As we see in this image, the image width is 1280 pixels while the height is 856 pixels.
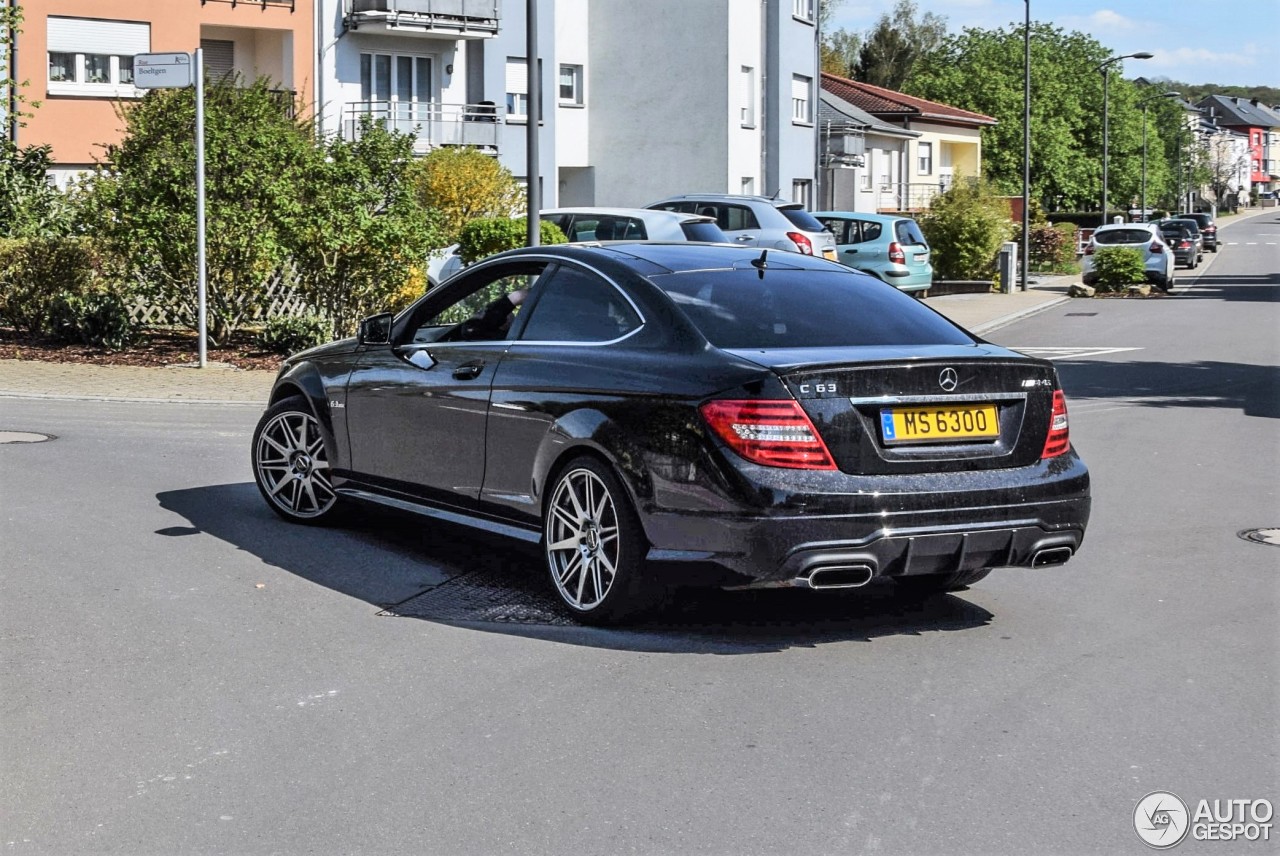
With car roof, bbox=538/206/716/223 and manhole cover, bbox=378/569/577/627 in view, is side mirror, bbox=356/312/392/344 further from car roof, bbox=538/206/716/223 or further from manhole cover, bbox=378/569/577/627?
car roof, bbox=538/206/716/223

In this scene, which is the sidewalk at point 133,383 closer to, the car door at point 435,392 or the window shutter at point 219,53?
the car door at point 435,392

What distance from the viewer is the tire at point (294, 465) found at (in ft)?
30.7

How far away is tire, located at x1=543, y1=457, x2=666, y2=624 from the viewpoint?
6.86 metres

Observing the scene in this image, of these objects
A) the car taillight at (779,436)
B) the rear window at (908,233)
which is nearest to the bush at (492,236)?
the rear window at (908,233)

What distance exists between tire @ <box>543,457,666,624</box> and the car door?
2.34 feet

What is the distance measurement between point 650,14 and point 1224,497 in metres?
39.0

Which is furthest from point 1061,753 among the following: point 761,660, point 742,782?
point 761,660

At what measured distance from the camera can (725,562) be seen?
6.55 metres

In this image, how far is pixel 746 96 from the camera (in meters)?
50.2

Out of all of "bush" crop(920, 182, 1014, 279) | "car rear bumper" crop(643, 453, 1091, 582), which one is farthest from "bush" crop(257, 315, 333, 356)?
"bush" crop(920, 182, 1014, 279)

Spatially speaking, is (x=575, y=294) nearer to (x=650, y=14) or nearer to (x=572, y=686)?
(x=572, y=686)

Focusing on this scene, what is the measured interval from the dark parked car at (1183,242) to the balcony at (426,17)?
28159 mm

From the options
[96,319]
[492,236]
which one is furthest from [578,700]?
[492,236]

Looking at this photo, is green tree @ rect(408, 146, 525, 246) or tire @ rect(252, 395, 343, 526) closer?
tire @ rect(252, 395, 343, 526)
